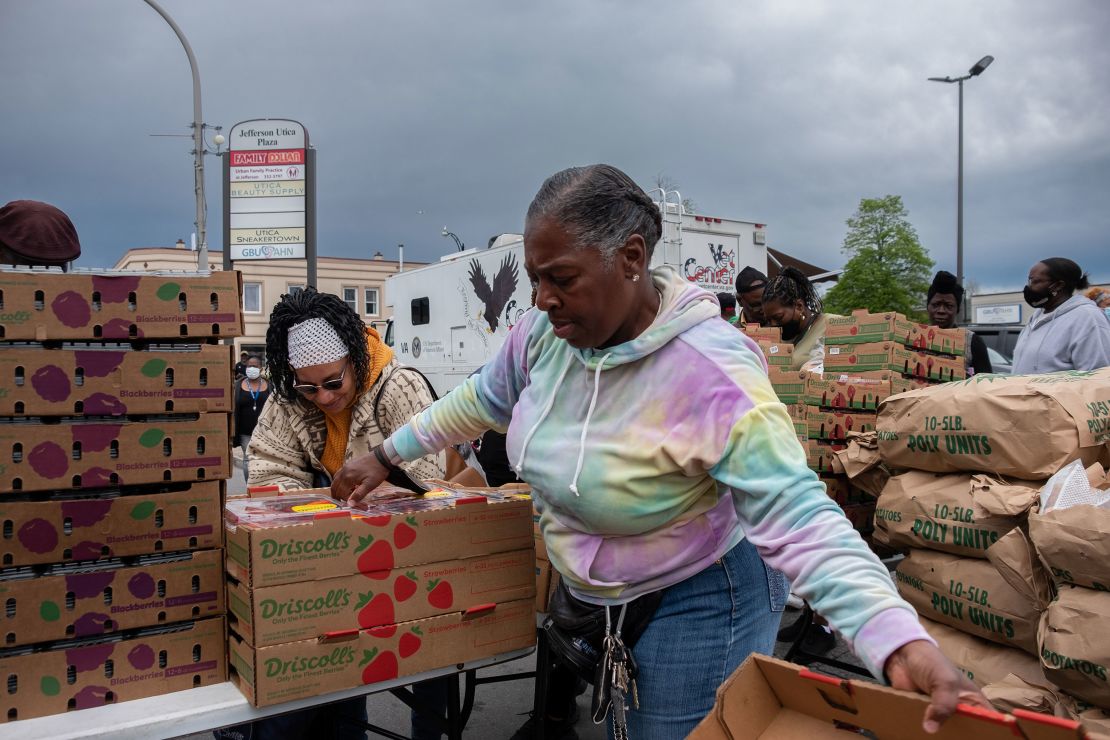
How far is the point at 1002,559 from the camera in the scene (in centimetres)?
271

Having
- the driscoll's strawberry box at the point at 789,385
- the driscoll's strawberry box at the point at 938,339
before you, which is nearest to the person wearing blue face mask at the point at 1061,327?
the driscoll's strawberry box at the point at 938,339

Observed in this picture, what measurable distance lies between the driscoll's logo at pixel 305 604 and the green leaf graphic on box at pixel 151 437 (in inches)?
22.3

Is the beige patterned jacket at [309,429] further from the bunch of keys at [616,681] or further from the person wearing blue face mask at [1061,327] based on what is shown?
the person wearing blue face mask at [1061,327]

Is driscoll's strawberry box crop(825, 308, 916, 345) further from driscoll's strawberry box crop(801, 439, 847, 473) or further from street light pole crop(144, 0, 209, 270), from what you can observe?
street light pole crop(144, 0, 209, 270)

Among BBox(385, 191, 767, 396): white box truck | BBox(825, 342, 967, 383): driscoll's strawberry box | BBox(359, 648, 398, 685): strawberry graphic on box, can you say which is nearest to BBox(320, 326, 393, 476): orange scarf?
BBox(359, 648, 398, 685): strawberry graphic on box

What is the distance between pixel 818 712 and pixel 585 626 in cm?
65

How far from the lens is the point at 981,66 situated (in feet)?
67.7

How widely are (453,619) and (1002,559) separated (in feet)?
6.07

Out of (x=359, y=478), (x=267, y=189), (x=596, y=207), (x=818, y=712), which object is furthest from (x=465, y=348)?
(x=818, y=712)

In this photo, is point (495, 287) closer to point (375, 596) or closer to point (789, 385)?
point (789, 385)

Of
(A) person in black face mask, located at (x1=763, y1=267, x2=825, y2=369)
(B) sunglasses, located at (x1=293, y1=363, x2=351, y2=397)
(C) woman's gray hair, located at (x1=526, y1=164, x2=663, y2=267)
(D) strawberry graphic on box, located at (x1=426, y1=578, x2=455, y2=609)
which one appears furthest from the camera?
(A) person in black face mask, located at (x1=763, y1=267, x2=825, y2=369)

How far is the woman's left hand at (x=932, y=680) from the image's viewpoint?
4.06 ft

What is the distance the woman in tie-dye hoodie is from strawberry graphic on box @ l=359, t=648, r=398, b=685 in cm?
68

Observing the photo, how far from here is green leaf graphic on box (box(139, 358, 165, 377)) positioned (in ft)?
7.41
